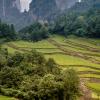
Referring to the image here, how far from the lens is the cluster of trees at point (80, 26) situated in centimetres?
6750

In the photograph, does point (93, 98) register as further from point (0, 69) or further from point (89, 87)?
point (0, 69)

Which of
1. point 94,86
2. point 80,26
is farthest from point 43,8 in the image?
point 94,86

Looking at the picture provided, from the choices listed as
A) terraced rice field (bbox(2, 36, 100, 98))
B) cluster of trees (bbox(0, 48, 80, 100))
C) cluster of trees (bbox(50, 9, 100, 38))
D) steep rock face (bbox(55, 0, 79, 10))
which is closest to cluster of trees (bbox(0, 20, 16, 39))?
cluster of trees (bbox(50, 9, 100, 38))

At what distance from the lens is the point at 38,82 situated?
26438 millimetres

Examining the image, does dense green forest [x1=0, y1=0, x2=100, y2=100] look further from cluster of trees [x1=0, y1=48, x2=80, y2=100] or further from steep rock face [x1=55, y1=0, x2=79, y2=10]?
steep rock face [x1=55, y1=0, x2=79, y2=10]

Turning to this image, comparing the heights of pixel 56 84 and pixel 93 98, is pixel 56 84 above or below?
above

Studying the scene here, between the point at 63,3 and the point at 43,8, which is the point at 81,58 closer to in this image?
the point at 43,8

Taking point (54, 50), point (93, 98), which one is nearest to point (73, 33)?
point (54, 50)

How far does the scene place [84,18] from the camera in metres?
80.2

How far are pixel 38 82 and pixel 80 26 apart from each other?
160 feet

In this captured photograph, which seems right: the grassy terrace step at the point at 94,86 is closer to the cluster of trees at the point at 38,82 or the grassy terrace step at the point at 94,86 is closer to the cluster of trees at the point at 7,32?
the cluster of trees at the point at 38,82

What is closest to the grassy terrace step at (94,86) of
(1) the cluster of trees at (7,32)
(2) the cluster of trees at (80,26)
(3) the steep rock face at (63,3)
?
(2) the cluster of trees at (80,26)

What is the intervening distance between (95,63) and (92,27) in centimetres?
2940

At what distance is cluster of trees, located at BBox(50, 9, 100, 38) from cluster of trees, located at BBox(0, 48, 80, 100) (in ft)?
117
